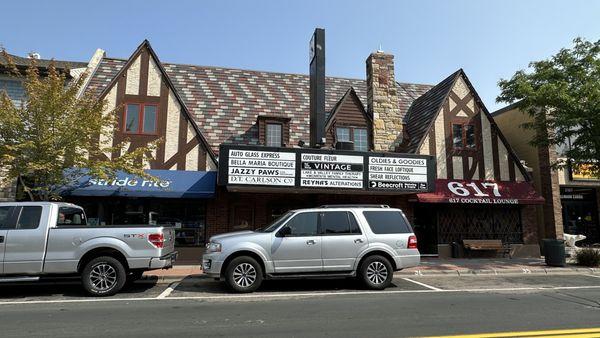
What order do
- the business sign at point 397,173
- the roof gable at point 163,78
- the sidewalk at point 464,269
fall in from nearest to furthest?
the sidewalk at point 464,269, the business sign at point 397,173, the roof gable at point 163,78

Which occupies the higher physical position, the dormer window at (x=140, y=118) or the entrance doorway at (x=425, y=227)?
the dormer window at (x=140, y=118)

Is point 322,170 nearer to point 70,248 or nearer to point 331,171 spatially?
point 331,171

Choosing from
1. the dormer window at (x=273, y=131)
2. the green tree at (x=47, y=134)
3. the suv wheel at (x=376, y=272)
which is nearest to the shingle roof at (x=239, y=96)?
the dormer window at (x=273, y=131)

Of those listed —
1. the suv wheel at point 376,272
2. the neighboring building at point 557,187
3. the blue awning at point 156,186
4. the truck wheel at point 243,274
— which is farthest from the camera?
the neighboring building at point 557,187

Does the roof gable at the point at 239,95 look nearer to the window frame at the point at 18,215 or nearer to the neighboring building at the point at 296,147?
the neighboring building at the point at 296,147

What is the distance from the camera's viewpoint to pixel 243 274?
9867 millimetres

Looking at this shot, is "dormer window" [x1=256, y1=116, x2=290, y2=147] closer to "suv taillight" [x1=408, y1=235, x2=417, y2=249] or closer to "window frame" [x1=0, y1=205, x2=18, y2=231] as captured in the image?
"suv taillight" [x1=408, y1=235, x2=417, y2=249]

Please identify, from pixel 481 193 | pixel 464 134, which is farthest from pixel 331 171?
pixel 464 134

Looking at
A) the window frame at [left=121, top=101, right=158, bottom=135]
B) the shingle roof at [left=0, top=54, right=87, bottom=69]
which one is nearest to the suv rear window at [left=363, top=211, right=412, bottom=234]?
the window frame at [left=121, top=101, right=158, bottom=135]

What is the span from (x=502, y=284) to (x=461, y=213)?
6875 millimetres

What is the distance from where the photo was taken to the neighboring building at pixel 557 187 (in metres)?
19.7

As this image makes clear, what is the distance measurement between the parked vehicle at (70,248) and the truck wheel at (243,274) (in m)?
1.54

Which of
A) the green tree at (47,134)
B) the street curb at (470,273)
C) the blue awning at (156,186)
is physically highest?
the green tree at (47,134)

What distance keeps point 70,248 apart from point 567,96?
1540 centimetres
